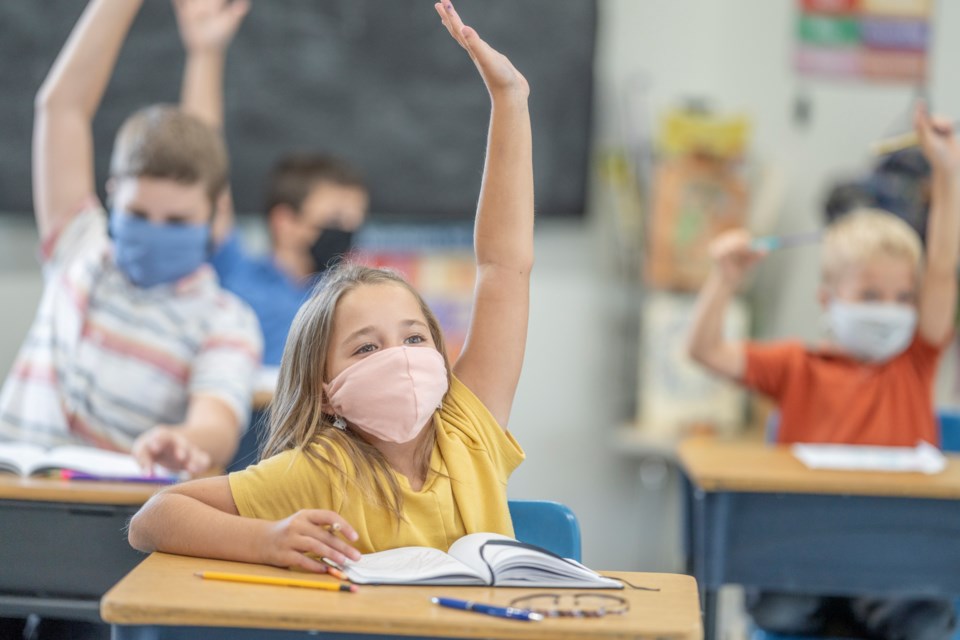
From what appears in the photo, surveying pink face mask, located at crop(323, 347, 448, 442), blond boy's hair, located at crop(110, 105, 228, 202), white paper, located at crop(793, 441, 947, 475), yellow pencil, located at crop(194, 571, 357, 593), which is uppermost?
blond boy's hair, located at crop(110, 105, 228, 202)

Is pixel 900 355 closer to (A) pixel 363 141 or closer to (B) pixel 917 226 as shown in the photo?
(B) pixel 917 226

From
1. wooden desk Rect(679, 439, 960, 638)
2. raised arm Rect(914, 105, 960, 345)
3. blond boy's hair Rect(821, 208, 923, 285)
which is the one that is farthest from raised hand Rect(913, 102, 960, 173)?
wooden desk Rect(679, 439, 960, 638)

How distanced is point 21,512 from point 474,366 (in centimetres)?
75

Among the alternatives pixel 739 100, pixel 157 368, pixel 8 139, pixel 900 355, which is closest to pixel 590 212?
pixel 739 100

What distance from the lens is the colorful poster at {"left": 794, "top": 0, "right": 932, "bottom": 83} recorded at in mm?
4082

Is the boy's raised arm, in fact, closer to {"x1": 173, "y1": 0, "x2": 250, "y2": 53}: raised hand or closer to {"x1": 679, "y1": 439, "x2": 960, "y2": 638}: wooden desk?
{"x1": 173, "y1": 0, "x2": 250, "y2": 53}: raised hand

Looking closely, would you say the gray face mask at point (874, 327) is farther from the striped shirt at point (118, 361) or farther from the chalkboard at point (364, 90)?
the chalkboard at point (364, 90)

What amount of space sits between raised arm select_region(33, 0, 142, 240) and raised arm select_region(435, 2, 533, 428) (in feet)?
3.30

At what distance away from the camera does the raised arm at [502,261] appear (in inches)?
63.6

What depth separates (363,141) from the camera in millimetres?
4207

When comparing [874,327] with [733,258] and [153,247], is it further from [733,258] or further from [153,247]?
[153,247]

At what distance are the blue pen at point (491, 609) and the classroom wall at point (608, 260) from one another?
3.06m

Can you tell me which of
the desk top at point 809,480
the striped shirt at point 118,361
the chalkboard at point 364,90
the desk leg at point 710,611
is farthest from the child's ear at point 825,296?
the chalkboard at point 364,90

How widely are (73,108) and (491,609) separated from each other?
1.62m
